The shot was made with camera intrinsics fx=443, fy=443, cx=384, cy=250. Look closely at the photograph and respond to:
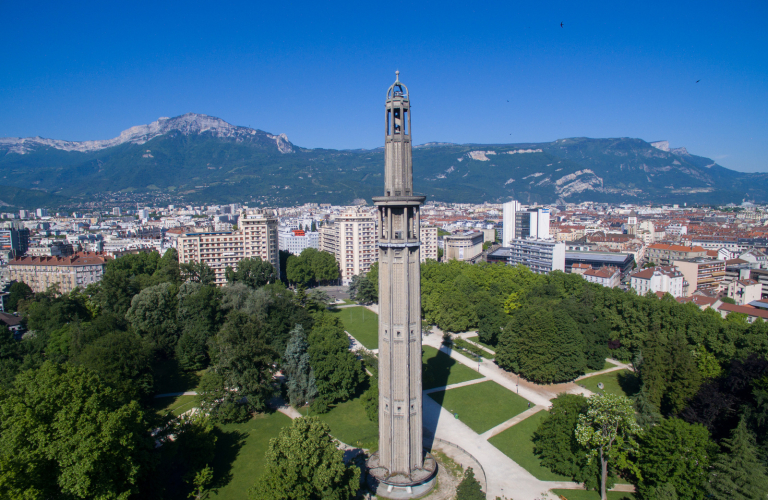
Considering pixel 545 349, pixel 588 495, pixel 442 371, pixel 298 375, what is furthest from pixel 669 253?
pixel 298 375

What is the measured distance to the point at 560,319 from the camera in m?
42.8

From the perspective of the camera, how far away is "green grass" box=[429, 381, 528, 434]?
113ft

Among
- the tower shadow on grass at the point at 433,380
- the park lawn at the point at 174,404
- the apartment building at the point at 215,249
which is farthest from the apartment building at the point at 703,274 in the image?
the park lawn at the point at 174,404

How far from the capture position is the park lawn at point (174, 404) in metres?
36.2

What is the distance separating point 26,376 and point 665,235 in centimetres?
17670

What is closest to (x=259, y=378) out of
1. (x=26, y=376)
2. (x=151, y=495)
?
(x=151, y=495)

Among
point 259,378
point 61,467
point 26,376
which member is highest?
point 26,376

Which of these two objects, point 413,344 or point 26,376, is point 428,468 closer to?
point 413,344

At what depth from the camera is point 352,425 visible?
33.7 metres

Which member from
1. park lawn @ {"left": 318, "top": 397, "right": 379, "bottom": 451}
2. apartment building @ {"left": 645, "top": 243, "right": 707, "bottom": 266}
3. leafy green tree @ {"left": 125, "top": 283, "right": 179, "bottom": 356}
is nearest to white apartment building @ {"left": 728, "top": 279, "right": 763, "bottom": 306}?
apartment building @ {"left": 645, "top": 243, "right": 707, "bottom": 266}

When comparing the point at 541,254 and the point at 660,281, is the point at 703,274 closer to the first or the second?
the point at 660,281

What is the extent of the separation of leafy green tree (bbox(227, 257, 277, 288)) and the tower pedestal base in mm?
53350

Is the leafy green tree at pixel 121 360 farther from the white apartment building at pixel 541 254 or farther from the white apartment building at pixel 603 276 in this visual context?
the white apartment building at pixel 541 254

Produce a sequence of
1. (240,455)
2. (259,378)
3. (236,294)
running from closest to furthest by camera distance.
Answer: (240,455) → (259,378) → (236,294)
